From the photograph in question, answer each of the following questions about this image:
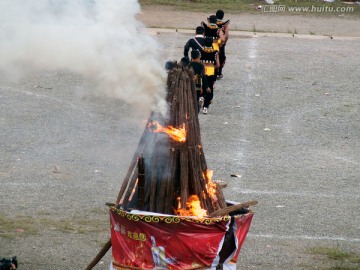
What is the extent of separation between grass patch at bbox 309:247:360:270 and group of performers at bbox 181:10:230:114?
18.1ft

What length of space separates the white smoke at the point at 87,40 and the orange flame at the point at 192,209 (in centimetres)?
138

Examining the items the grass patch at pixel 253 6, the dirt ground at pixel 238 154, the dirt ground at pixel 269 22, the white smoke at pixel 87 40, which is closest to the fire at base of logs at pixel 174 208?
the white smoke at pixel 87 40

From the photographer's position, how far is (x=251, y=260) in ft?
34.1

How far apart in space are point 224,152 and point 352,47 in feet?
31.8

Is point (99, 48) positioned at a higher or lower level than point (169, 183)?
higher

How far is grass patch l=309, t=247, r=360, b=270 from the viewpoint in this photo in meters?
10.3

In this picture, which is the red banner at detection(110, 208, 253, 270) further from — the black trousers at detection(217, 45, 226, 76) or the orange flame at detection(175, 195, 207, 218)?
the black trousers at detection(217, 45, 226, 76)

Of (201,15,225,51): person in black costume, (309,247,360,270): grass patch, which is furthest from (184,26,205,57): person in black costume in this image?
(309,247,360,270): grass patch

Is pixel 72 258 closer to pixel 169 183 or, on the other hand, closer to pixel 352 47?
pixel 169 183

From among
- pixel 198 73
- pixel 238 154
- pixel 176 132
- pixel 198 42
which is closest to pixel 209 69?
pixel 198 42

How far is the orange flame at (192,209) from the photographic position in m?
8.84

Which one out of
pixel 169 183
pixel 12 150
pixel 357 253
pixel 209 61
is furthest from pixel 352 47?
pixel 169 183

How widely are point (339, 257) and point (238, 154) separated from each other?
4394 millimetres

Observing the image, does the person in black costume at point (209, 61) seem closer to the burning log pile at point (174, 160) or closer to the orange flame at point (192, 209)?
the burning log pile at point (174, 160)
